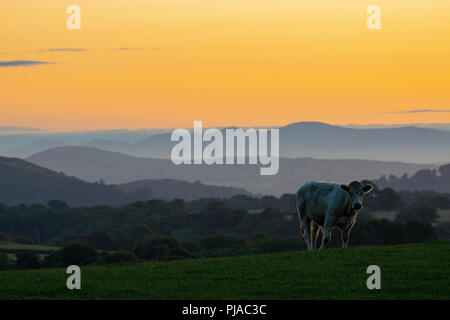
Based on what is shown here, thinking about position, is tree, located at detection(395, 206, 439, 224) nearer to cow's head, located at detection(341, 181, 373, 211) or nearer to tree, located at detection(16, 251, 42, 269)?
tree, located at detection(16, 251, 42, 269)

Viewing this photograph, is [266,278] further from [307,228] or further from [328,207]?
[307,228]

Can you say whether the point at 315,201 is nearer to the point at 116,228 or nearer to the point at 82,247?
the point at 82,247

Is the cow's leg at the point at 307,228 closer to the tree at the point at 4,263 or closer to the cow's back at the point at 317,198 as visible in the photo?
the cow's back at the point at 317,198

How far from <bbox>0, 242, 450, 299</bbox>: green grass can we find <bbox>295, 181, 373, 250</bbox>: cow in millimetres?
2216

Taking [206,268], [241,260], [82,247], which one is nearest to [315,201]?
[241,260]

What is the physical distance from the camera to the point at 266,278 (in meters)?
24.2

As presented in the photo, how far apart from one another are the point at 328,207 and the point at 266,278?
8.40 meters

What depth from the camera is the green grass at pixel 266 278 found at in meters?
21.7

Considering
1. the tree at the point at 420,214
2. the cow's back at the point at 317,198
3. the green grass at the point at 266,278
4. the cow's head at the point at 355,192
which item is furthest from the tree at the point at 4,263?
the tree at the point at 420,214

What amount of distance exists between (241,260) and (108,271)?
485cm

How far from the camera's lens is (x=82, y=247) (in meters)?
90.1

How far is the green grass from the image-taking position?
21688 mm

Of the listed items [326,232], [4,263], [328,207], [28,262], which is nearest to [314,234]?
[326,232]

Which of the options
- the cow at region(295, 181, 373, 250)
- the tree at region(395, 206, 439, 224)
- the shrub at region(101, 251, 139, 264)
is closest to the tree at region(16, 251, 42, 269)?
the shrub at region(101, 251, 139, 264)
